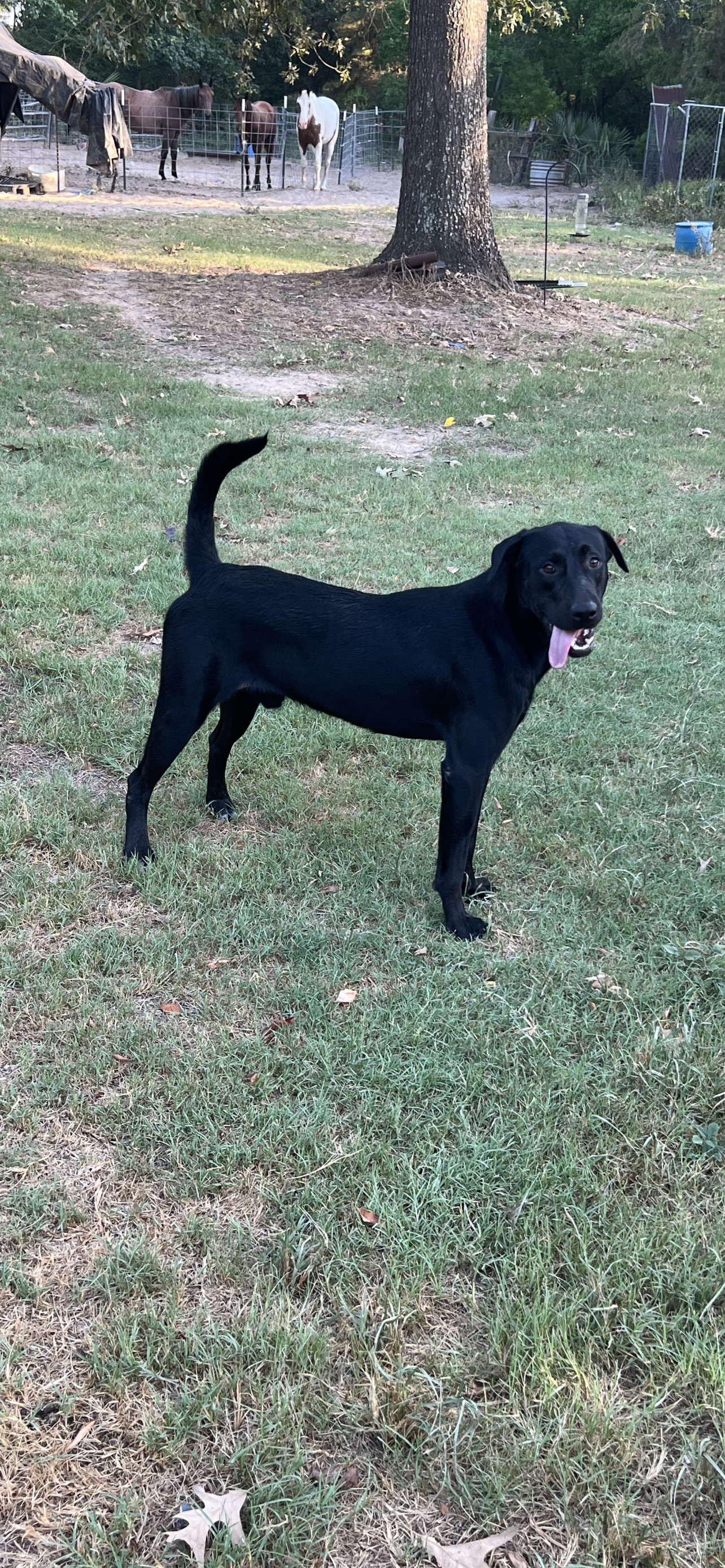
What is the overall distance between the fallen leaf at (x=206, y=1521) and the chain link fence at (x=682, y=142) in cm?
2830

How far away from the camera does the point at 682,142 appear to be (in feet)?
82.5

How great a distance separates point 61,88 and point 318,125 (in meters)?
10.7

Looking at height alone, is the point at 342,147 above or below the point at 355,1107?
above

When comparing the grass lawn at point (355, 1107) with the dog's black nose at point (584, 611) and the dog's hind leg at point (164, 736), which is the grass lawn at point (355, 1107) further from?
the dog's black nose at point (584, 611)

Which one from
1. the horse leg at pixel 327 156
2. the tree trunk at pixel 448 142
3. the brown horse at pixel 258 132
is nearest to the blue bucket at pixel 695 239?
the tree trunk at pixel 448 142

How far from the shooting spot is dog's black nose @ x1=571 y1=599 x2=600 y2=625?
276 cm

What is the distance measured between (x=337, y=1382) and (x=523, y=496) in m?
6.06

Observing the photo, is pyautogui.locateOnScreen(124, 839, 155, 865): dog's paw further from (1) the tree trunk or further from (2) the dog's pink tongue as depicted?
(1) the tree trunk

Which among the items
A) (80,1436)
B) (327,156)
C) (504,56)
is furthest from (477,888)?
(504,56)

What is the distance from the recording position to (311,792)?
13.2 feet

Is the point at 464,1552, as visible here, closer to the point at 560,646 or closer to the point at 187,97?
the point at 560,646

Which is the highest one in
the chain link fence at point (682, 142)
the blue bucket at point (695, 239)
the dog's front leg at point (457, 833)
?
the chain link fence at point (682, 142)

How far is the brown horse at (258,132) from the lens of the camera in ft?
86.4

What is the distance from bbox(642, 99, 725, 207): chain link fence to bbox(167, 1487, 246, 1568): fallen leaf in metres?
28.3
